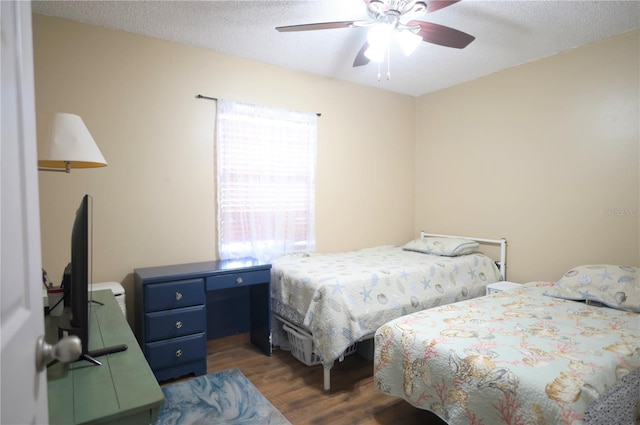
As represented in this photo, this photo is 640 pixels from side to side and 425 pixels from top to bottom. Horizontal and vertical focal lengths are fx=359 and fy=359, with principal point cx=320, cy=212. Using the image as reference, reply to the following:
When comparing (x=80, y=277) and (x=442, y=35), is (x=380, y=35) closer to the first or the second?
(x=442, y=35)

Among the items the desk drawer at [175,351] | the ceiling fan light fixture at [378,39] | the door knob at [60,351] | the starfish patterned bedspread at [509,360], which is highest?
the ceiling fan light fixture at [378,39]

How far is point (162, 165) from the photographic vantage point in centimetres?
285

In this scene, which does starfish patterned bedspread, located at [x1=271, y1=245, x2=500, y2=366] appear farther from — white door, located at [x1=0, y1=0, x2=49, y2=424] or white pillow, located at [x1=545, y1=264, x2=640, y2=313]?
white door, located at [x1=0, y1=0, x2=49, y2=424]

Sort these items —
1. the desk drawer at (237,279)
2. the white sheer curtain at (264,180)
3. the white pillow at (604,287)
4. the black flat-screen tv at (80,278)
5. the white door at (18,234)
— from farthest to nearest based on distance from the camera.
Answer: the white sheer curtain at (264,180) → the desk drawer at (237,279) → the white pillow at (604,287) → the black flat-screen tv at (80,278) → the white door at (18,234)

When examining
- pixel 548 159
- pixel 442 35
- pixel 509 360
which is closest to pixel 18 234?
pixel 509 360

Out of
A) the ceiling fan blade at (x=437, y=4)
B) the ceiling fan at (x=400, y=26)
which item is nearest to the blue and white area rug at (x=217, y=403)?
the ceiling fan at (x=400, y=26)

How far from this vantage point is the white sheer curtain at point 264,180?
309 cm

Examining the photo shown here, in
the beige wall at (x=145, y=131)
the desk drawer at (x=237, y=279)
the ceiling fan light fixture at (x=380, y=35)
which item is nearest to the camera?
the ceiling fan light fixture at (x=380, y=35)

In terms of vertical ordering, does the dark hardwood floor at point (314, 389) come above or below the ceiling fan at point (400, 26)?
below

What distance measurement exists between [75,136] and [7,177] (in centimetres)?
142

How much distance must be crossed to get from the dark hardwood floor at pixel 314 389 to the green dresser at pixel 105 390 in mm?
1198

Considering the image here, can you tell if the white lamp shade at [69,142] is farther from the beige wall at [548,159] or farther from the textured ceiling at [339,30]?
the beige wall at [548,159]

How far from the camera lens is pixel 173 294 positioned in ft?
8.04

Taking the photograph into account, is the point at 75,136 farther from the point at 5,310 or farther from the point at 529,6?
the point at 529,6
